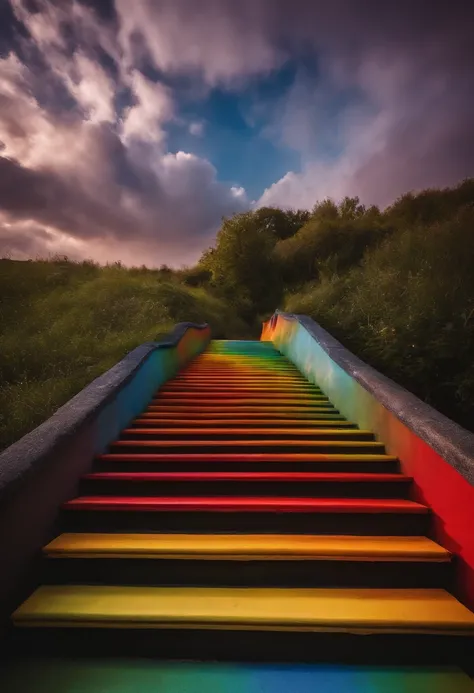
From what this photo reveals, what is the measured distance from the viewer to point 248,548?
1690 millimetres

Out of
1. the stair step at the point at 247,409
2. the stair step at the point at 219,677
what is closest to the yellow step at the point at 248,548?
the stair step at the point at 219,677

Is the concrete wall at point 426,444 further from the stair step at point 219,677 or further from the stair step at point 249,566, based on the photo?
the stair step at point 219,677

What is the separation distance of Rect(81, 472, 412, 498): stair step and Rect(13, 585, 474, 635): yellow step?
0.61m

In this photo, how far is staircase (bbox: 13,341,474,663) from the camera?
142cm

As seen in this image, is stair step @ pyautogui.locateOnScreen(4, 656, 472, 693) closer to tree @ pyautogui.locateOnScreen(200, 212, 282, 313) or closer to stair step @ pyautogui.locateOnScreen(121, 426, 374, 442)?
stair step @ pyautogui.locateOnScreen(121, 426, 374, 442)

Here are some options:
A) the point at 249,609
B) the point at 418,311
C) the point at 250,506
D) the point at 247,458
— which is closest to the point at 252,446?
the point at 247,458

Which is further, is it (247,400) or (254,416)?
(247,400)

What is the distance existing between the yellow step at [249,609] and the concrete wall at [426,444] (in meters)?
0.22

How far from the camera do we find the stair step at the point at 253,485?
219 cm

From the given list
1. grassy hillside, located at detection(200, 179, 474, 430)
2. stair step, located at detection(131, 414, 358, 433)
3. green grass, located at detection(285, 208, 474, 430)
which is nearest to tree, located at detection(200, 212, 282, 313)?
grassy hillside, located at detection(200, 179, 474, 430)

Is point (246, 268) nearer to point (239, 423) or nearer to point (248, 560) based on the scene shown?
point (239, 423)

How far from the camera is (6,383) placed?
5461 mm

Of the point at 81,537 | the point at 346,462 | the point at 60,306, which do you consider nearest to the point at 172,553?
the point at 81,537

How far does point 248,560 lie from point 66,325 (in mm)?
7630
